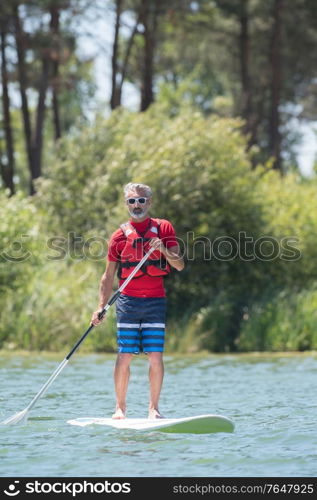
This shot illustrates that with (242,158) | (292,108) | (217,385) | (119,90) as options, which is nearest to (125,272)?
(217,385)

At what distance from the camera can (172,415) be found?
11242 millimetres

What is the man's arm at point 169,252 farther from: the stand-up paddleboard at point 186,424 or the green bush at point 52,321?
the green bush at point 52,321

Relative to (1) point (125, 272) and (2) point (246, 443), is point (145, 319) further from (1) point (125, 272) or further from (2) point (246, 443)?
(2) point (246, 443)

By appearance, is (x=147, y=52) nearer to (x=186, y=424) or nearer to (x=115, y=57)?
(x=115, y=57)

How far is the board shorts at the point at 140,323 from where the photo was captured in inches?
394

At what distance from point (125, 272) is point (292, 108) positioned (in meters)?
41.1

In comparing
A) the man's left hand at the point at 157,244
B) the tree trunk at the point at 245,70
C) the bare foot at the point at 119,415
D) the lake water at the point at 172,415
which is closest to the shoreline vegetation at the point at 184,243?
the lake water at the point at 172,415

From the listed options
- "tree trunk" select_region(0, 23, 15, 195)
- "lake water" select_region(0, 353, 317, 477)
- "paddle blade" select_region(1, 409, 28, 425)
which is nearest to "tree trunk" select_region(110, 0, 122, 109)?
"tree trunk" select_region(0, 23, 15, 195)

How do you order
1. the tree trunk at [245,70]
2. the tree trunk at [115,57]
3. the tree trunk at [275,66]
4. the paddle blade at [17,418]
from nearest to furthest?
the paddle blade at [17,418] < the tree trunk at [115,57] < the tree trunk at [275,66] < the tree trunk at [245,70]

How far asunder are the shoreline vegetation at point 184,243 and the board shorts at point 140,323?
1054cm

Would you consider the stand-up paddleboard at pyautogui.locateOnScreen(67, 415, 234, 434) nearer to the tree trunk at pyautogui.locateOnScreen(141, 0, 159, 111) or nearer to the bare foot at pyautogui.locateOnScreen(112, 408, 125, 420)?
the bare foot at pyautogui.locateOnScreen(112, 408, 125, 420)

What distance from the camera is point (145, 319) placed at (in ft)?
32.9

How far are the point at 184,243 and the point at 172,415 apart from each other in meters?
→ 11.2

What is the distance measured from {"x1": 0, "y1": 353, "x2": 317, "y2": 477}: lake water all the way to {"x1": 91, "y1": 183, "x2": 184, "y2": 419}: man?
621 millimetres
